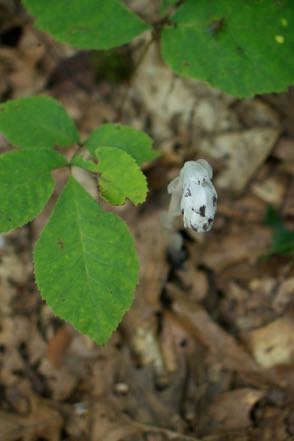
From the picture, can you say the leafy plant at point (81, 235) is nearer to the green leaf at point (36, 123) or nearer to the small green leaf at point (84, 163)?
the small green leaf at point (84, 163)

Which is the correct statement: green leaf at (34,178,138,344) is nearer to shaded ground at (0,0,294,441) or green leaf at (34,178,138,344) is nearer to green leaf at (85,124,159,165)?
green leaf at (85,124,159,165)

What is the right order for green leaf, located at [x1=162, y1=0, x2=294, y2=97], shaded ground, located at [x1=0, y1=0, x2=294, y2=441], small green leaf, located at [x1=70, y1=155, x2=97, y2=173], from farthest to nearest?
shaded ground, located at [x1=0, y1=0, x2=294, y2=441]
green leaf, located at [x1=162, y1=0, x2=294, y2=97]
small green leaf, located at [x1=70, y1=155, x2=97, y2=173]

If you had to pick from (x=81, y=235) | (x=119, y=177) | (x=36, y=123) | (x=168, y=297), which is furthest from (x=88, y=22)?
(x=168, y=297)

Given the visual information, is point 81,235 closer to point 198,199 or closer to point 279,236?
point 198,199

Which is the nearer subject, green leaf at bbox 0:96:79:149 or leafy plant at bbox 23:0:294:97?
green leaf at bbox 0:96:79:149

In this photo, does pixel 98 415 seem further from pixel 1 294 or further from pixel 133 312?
pixel 1 294

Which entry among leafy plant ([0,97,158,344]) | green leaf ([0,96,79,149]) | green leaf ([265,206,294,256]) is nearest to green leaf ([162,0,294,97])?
green leaf ([0,96,79,149])
